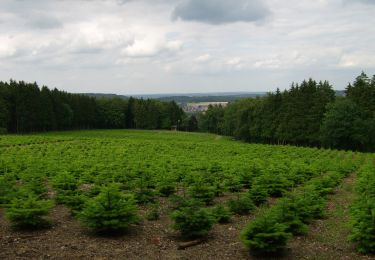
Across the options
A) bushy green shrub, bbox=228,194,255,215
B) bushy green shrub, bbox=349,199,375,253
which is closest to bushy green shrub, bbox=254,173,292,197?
bushy green shrub, bbox=228,194,255,215

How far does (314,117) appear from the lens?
69.9 m

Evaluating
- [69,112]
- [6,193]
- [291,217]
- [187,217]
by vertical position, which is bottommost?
[69,112]

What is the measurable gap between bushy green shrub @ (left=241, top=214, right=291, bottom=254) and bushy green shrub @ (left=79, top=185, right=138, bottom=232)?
10.3 feet

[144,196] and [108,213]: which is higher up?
[108,213]

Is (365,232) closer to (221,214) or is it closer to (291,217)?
(291,217)

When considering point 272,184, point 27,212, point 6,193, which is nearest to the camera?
point 27,212

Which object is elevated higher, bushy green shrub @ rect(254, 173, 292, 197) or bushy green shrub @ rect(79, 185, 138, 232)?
bushy green shrub @ rect(79, 185, 138, 232)

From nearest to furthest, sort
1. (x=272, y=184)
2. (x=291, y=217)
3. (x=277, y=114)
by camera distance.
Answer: (x=291, y=217), (x=272, y=184), (x=277, y=114)

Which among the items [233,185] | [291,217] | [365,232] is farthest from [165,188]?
[365,232]

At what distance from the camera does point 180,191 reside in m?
17.5

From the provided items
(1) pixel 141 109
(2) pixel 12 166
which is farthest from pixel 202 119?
(2) pixel 12 166

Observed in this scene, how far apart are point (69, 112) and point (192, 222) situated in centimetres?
9560

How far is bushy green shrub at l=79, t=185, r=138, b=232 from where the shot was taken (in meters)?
10.1

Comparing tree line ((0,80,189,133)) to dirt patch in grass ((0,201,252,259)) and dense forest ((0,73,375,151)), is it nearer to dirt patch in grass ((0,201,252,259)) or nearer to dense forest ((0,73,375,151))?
dense forest ((0,73,375,151))
